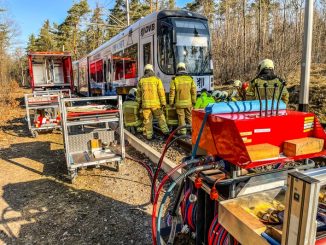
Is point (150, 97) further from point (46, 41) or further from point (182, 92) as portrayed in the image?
point (46, 41)

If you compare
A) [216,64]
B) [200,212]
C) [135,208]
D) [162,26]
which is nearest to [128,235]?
[135,208]

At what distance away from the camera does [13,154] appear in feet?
22.7

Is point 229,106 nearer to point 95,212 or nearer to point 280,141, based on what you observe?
point 280,141

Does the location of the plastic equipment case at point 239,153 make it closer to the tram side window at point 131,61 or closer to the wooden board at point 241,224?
the wooden board at point 241,224

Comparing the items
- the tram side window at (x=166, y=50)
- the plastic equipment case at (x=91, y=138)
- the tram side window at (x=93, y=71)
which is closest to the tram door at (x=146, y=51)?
the tram side window at (x=166, y=50)

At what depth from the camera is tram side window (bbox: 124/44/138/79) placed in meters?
10.6

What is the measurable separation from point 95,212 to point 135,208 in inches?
21.7

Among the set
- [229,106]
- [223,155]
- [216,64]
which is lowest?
[223,155]

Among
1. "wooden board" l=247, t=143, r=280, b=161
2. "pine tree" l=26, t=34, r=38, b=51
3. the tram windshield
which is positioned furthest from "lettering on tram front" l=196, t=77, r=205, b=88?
"pine tree" l=26, t=34, r=38, b=51

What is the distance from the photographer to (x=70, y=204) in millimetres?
4102

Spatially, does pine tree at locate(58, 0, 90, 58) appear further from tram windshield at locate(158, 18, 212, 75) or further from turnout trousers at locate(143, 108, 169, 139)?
turnout trousers at locate(143, 108, 169, 139)

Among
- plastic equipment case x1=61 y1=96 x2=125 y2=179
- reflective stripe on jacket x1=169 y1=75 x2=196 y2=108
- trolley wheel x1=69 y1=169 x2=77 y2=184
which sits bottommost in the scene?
trolley wheel x1=69 y1=169 x2=77 y2=184

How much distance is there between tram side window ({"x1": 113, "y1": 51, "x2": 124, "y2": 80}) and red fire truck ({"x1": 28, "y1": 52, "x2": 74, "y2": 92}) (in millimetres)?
3517

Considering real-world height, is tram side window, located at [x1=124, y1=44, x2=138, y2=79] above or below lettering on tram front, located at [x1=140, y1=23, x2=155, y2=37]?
below
